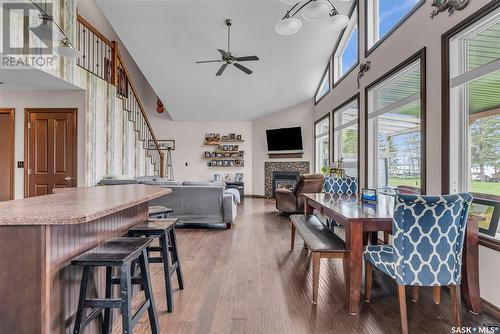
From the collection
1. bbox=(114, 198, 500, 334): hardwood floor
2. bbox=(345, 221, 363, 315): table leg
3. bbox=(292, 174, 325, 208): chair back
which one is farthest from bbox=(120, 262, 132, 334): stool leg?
bbox=(292, 174, 325, 208): chair back

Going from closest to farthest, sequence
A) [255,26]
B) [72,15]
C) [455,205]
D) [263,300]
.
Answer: [455,205]
[263,300]
[72,15]
[255,26]

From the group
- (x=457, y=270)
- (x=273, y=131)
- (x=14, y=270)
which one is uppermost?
(x=273, y=131)

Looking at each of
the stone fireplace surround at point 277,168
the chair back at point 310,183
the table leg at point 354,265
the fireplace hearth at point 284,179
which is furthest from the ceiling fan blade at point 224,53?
the fireplace hearth at point 284,179

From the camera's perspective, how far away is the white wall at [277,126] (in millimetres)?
8281

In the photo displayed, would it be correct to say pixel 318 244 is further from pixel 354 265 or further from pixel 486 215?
pixel 486 215

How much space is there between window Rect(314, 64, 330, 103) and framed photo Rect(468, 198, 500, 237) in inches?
193

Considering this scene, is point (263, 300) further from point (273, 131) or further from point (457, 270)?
point (273, 131)

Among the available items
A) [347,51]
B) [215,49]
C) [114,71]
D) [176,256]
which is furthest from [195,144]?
[176,256]

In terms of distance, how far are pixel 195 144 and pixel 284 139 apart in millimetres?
3134

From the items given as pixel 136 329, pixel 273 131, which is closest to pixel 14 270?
pixel 136 329

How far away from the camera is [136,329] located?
1.89m

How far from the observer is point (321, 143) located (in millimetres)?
7797

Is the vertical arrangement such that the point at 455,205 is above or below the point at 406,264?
above

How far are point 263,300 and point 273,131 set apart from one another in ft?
22.2
